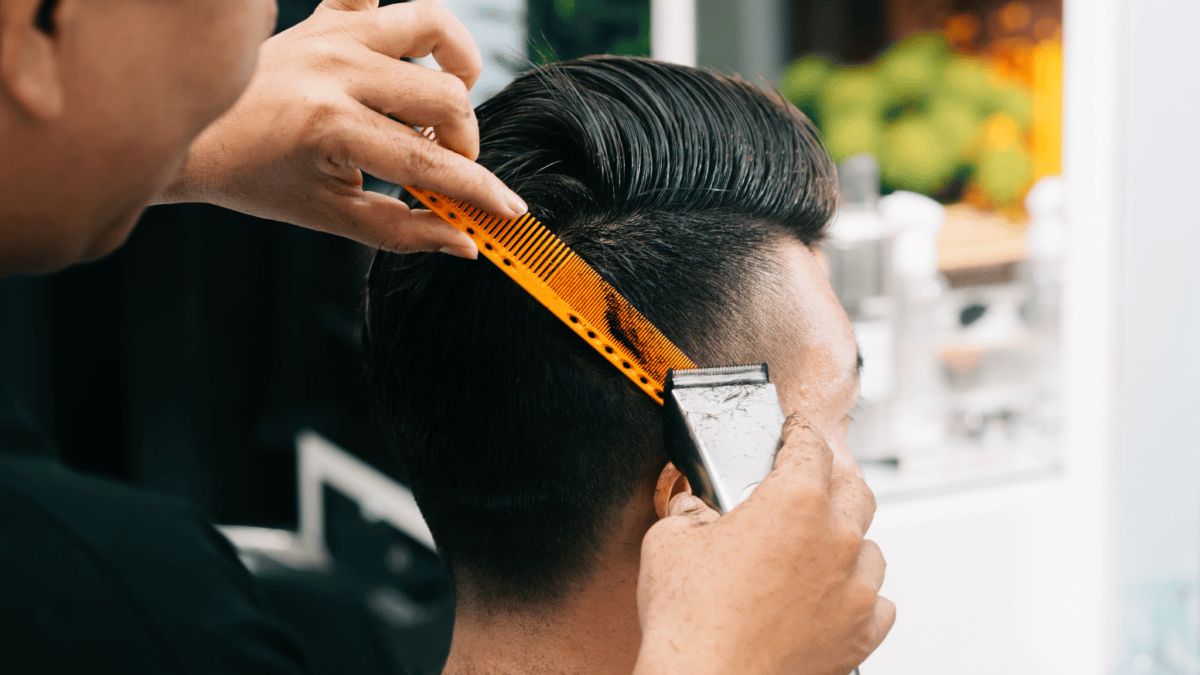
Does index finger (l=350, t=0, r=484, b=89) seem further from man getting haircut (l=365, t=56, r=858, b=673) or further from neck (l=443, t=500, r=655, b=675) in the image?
neck (l=443, t=500, r=655, b=675)

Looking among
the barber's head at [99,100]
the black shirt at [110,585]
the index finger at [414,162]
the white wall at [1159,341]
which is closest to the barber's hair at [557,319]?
the index finger at [414,162]

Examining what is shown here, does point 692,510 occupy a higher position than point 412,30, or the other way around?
point 412,30

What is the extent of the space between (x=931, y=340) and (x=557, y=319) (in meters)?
1.64

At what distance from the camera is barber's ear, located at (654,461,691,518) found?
2.33ft

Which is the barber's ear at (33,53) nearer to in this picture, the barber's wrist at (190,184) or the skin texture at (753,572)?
the barber's wrist at (190,184)

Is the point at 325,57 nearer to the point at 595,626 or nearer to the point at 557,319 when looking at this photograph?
the point at 557,319

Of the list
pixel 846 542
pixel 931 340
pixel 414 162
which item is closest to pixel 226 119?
pixel 414 162

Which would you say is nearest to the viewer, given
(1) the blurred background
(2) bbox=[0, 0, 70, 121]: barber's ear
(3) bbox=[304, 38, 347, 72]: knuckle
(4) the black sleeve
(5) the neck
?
(2) bbox=[0, 0, 70, 121]: barber's ear

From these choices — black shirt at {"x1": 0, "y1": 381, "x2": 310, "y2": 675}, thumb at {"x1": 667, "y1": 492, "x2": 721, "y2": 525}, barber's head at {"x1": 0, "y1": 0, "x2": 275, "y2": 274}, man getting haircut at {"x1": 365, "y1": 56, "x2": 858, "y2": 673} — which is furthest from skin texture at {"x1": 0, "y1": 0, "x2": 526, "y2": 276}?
black shirt at {"x1": 0, "y1": 381, "x2": 310, "y2": 675}

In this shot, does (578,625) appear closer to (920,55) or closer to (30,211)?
(30,211)

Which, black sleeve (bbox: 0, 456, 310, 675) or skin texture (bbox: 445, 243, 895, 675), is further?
black sleeve (bbox: 0, 456, 310, 675)

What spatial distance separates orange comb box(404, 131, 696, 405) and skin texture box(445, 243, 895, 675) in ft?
0.36

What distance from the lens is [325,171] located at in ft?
2.15

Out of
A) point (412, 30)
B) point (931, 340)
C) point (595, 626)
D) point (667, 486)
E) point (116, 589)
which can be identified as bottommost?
point (931, 340)
